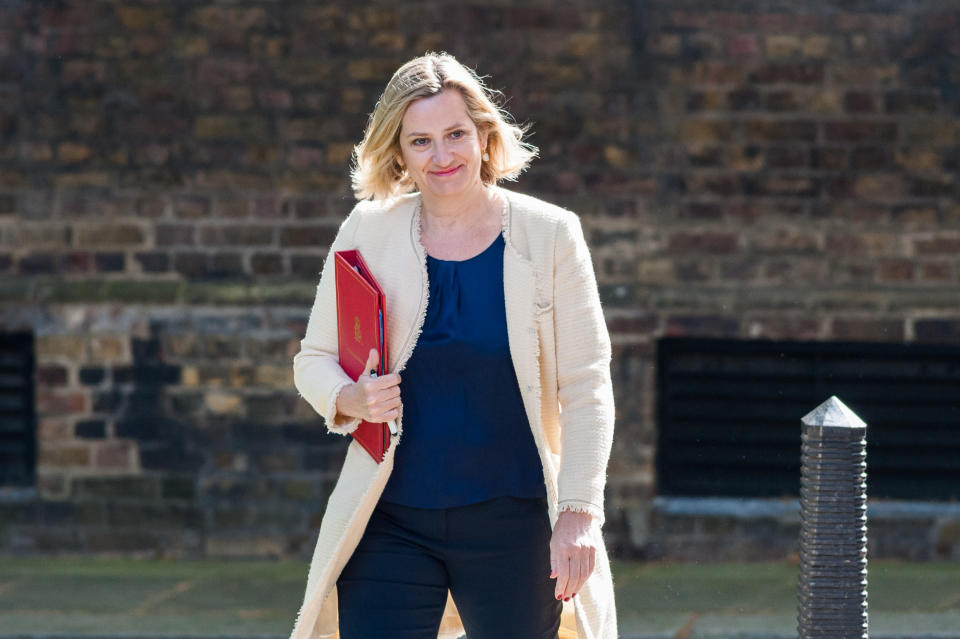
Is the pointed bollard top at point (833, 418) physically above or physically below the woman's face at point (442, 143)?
below

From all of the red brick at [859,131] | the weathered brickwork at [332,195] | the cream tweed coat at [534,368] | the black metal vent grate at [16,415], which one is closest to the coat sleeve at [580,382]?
the cream tweed coat at [534,368]

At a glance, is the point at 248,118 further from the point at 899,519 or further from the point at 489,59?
the point at 899,519

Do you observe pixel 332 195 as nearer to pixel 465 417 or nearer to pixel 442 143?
pixel 442 143

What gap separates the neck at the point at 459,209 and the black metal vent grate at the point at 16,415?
443 centimetres

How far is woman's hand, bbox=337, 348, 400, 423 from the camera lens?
2916 millimetres

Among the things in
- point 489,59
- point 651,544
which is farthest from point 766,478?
point 489,59

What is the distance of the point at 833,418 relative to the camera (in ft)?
11.3

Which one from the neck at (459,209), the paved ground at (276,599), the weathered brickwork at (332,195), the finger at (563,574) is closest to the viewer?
the finger at (563,574)

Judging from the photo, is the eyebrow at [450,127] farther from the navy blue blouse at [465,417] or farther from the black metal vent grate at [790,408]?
the black metal vent grate at [790,408]

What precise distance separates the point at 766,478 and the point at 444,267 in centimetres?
425

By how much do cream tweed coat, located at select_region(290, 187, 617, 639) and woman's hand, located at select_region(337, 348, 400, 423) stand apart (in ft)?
0.15

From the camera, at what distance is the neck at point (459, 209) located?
3113mm

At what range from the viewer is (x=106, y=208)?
6855 mm

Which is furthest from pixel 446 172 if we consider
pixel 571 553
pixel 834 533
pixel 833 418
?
pixel 834 533
